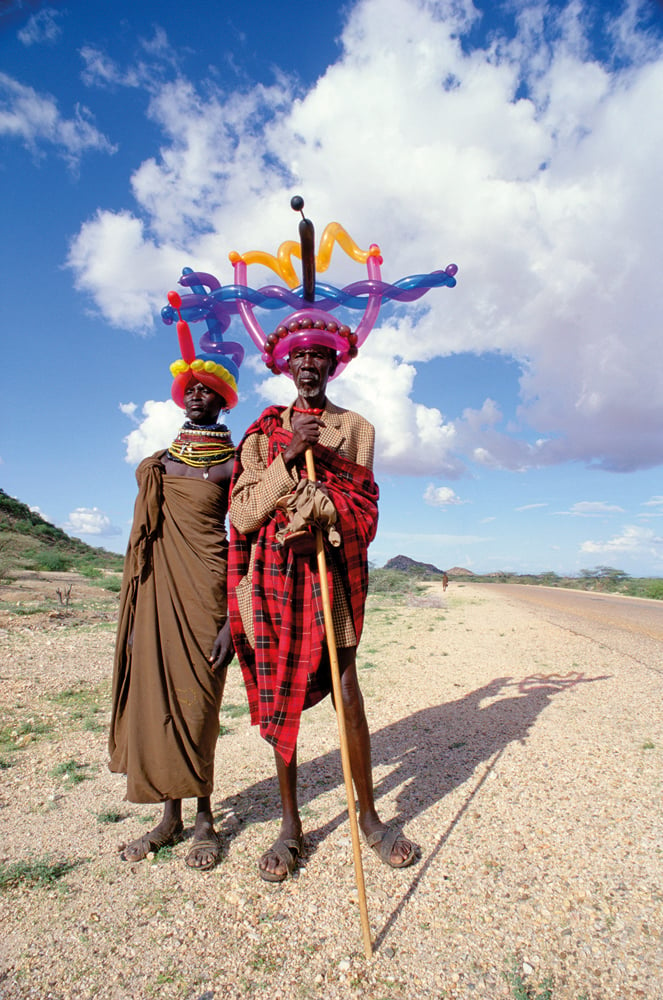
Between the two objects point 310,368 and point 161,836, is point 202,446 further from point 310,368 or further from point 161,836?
point 161,836

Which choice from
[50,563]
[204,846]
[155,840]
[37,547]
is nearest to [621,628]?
[204,846]

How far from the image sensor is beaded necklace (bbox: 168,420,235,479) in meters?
3.08

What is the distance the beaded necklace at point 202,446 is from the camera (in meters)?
3.08

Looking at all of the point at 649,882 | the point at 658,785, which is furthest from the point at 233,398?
the point at 658,785

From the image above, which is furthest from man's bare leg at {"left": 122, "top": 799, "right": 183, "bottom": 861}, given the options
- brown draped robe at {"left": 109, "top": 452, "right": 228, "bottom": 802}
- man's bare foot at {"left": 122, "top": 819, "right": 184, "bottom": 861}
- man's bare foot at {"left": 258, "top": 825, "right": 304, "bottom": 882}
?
man's bare foot at {"left": 258, "top": 825, "right": 304, "bottom": 882}

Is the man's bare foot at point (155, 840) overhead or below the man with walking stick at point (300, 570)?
below

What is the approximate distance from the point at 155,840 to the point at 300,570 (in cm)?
157

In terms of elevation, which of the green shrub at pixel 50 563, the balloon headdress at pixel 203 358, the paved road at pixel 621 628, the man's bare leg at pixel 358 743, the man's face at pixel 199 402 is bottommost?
the man's bare leg at pixel 358 743

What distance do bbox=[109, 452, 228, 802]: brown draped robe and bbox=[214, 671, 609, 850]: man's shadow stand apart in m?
0.59

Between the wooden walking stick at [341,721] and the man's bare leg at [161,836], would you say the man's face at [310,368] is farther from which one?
the man's bare leg at [161,836]

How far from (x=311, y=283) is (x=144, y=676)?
2.26 m

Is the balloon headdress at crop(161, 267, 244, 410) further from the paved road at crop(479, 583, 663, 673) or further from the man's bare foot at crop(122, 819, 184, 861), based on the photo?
the paved road at crop(479, 583, 663, 673)

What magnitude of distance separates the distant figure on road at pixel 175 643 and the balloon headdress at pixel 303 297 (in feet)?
1.20

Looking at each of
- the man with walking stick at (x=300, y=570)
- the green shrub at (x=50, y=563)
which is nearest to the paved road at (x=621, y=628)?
the man with walking stick at (x=300, y=570)
